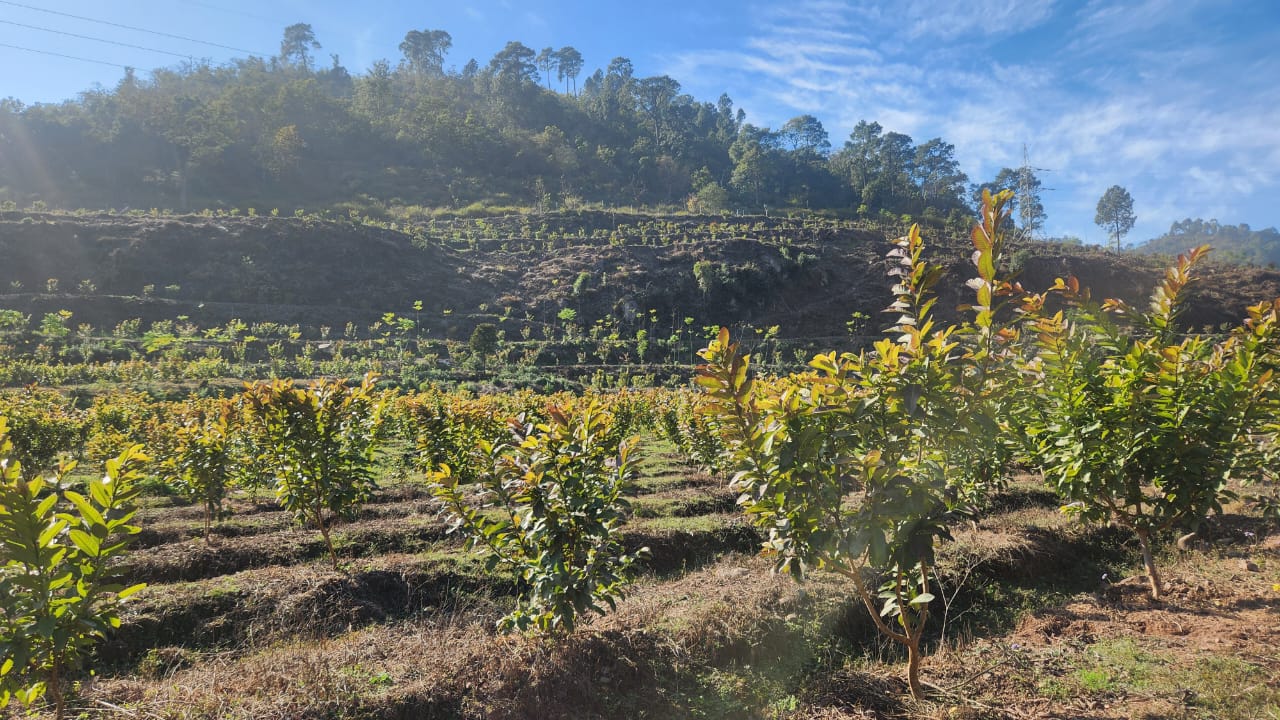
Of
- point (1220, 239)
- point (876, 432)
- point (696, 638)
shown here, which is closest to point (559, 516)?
point (696, 638)

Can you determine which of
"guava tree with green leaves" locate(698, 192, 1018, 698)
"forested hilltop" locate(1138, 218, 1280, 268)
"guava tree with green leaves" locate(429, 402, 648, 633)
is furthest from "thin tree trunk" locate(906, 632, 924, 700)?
"forested hilltop" locate(1138, 218, 1280, 268)

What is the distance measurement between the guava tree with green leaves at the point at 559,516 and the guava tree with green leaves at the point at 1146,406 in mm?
3369

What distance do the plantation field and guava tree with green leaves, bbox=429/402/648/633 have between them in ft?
1.54

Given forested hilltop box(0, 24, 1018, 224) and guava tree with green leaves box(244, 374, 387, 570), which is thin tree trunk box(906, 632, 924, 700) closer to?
guava tree with green leaves box(244, 374, 387, 570)

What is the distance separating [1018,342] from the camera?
423 centimetres

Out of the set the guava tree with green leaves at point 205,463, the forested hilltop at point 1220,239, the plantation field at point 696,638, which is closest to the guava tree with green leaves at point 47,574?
the plantation field at point 696,638

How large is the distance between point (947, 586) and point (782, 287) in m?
51.6

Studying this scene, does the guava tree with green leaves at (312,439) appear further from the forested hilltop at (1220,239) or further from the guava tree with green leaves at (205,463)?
the forested hilltop at (1220,239)

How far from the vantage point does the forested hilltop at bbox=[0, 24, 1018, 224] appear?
211ft

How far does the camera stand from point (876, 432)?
3.07 m

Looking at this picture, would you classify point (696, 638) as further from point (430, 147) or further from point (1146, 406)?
point (430, 147)

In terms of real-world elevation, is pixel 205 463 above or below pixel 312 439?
below


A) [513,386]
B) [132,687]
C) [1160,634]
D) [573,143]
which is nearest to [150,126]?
[573,143]

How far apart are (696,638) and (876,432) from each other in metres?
2.40
